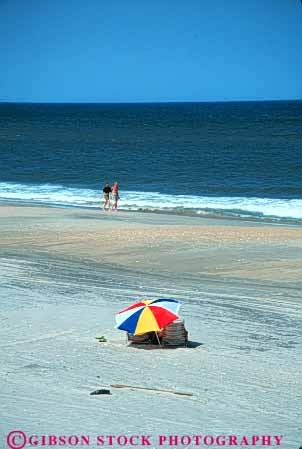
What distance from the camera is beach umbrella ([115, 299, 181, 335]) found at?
14.3 m

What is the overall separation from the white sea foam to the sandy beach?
29.8 ft

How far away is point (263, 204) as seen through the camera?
40.0 metres

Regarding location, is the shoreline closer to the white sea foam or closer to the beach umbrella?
the white sea foam

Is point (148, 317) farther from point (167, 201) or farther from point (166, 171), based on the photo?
point (166, 171)

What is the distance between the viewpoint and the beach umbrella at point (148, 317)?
14.3 metres

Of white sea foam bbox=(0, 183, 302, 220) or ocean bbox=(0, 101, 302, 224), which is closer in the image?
white sea foam bbox=(0, 183, 302, 220)

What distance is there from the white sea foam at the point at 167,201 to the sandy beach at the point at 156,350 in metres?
9.09

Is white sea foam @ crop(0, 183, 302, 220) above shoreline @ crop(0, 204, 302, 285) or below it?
above

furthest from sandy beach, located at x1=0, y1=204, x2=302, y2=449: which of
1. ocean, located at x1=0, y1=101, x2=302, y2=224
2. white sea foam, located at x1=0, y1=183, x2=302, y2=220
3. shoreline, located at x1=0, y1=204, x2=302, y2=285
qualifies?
ocean, located at x1=0, y1=101, x2=302, y2=224

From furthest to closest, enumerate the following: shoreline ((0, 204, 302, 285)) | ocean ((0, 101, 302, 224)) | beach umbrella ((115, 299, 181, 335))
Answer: ocean ((0, 101, 302, 224)) < shoreline ((0, 204, 302, 285)) < beach umbrella ((115, 299, 181, 335))

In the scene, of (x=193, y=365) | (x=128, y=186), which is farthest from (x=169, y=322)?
(x=128, y=186)

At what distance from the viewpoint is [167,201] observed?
1652 inches

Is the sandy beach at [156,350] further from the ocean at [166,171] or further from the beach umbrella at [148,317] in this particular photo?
→ the ocean at [166,171]

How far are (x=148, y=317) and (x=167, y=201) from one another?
1087 inches
